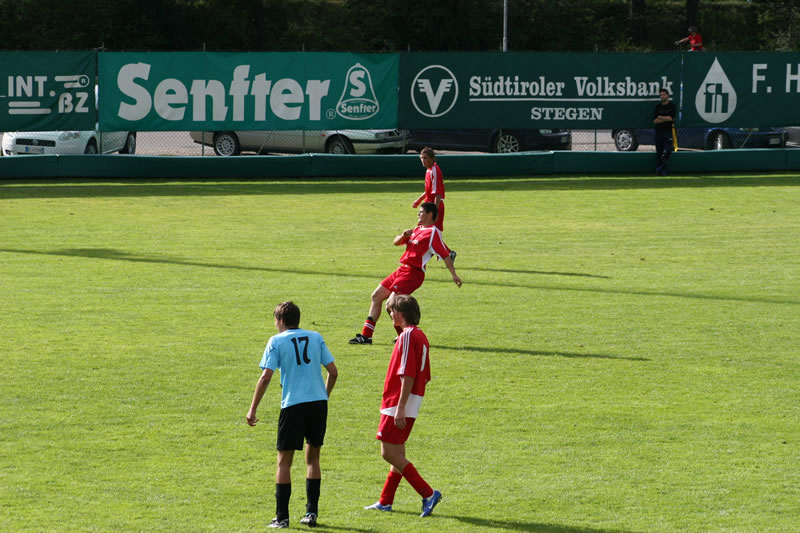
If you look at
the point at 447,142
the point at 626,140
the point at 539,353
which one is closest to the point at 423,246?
the point at 539,353

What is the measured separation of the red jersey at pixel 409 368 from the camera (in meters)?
7.37

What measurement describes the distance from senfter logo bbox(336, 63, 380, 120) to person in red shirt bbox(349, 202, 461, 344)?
17129 mm

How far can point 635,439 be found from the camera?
9.12 metres

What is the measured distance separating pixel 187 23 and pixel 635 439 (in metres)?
50.2

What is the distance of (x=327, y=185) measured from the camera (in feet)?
90.0

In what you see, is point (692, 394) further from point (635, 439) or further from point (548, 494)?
point (548, 494)

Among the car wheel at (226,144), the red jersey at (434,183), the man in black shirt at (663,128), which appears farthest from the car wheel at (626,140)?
the red jersey at (434,183)

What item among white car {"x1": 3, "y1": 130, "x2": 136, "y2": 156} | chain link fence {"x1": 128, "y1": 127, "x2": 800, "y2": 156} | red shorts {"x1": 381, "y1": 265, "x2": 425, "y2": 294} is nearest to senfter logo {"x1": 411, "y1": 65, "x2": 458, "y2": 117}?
chain link fence {"x1": 128, "y1": 127, "x2": 800, "y2": 156}

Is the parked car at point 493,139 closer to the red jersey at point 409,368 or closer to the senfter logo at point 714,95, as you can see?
the senfter logo at point 714,95

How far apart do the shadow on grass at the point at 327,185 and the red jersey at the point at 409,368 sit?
61.1 feet

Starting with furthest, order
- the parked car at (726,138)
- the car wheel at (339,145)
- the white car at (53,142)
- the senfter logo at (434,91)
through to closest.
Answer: the parked car at (726,138), the car wheel at (339,145), the senfter logo at (434,91), the white car at (53,142)

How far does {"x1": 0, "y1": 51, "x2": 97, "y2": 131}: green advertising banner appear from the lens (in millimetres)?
27250

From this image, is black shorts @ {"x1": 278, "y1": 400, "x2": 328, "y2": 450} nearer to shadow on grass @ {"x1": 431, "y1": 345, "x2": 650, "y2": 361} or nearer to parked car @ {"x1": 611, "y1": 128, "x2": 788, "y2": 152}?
shadow on grass @ {"x1": 431, "y1": 345, "x2": 650, "y2": 361}

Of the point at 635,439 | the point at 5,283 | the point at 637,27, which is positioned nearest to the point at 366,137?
the point at 5,283
